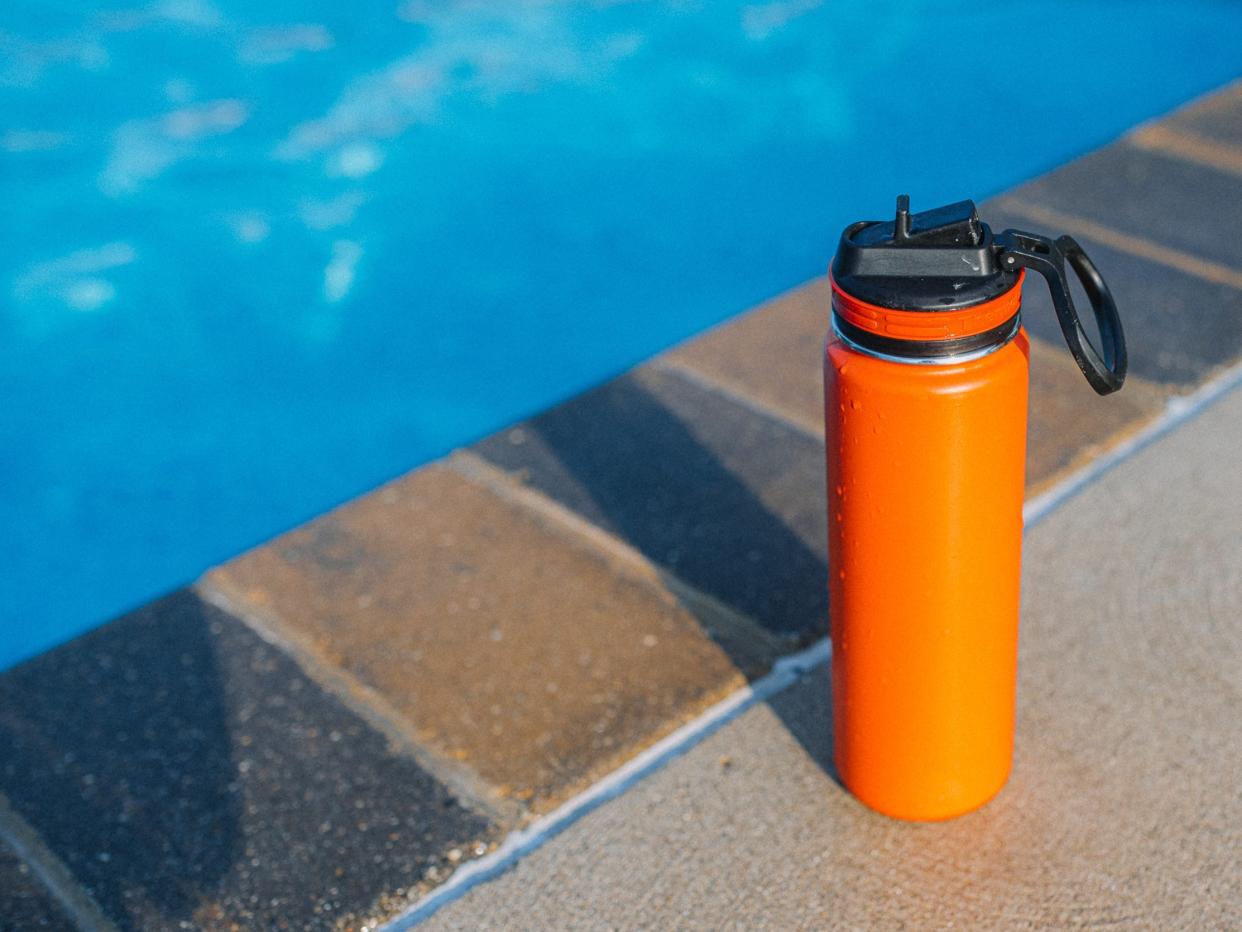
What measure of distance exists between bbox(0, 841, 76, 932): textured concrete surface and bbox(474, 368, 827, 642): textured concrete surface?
1.33 metres

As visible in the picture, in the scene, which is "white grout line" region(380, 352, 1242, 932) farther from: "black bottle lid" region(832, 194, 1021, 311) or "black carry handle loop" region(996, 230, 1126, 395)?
"black bottle lid" region(832, 194, 1021, 311)

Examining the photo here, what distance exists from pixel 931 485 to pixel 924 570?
0.48ft

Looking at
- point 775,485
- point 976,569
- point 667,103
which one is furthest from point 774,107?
point 976,569

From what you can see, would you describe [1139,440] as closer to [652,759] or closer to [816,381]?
[816,381]

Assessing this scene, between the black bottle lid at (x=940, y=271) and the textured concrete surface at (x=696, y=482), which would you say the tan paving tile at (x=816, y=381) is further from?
the black bottle lid at (x=940, y=271)

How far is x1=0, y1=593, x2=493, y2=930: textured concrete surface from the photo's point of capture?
7.52 feet


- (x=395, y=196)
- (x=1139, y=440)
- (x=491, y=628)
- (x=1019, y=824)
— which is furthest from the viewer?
(x=395, y=196)

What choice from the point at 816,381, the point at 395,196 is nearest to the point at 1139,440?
the point at 816,381

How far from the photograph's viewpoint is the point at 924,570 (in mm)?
1996

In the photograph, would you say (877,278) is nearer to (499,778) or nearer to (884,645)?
(884,645)

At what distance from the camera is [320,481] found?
4.20m

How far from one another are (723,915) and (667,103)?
487 cm

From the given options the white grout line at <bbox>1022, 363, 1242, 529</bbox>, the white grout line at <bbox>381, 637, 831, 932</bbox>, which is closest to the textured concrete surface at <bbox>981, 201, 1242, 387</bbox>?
the white grout line at <bbox>1022, 363, 1242, 529</bbox>

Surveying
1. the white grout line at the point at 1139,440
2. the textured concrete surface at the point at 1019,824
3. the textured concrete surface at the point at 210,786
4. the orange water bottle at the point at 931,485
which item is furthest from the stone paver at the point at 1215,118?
the textured concrete surface at the point at 210,786
